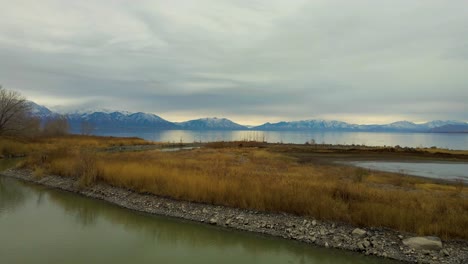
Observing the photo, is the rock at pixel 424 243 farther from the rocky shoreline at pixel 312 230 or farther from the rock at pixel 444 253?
the rock at pixel 444 253

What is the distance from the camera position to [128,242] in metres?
14.7

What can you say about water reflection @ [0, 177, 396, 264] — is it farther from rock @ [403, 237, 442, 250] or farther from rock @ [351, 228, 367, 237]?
rock @ [403, 237, 442, 250]

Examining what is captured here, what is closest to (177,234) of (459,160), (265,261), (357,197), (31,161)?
(265,261)

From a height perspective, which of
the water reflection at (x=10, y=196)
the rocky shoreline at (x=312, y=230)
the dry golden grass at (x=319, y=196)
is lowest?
the water reflection at (x=10, y=196)

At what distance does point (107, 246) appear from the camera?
13.9 metres

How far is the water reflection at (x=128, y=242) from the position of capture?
42.4 feet

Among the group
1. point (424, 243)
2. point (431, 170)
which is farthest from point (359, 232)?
point (431, 170)

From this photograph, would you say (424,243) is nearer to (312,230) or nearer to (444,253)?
(444,253)

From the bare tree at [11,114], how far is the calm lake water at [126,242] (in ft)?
187

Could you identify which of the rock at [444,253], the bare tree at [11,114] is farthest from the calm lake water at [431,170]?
the bare tree at [11,114]

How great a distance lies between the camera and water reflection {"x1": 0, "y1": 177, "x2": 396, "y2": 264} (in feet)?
42.4

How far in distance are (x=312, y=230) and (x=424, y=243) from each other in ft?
14.8

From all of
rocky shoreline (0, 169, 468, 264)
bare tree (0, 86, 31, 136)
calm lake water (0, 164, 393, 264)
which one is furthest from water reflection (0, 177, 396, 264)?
bare tree (0, 86, 31, 136)

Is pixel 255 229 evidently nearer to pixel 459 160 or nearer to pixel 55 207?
pixel 55 207
